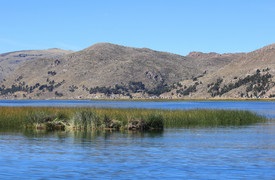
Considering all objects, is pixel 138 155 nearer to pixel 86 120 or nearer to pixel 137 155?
pixel 137 155

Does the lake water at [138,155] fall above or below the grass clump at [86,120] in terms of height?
below

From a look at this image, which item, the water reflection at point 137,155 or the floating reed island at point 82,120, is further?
the floating reed island at point 82,120

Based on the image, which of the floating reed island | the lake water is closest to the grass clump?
the floating reed island

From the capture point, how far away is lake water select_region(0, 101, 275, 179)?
1121 inches

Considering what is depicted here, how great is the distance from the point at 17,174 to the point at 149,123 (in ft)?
95.0

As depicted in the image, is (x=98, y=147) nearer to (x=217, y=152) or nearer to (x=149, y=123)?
(x=217, y=152)

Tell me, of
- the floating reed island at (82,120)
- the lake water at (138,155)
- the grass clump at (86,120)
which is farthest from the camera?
the floating reed island at (82,120)

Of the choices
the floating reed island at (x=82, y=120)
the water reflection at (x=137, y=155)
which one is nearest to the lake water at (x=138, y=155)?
the water reflection at (x=137, y=155)

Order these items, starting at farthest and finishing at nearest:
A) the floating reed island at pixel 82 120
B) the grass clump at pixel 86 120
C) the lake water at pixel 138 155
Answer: the floating reed island at pixel 82 120 < the grass clump at pixel 86 120 < the lake water at pixel 138 155

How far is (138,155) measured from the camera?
3550cm

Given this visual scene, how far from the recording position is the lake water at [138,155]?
2848 centimetres

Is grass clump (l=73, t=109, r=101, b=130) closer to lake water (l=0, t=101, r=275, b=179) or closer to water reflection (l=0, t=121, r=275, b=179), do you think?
water reflection (l=0, t=121, r=275, b=179)

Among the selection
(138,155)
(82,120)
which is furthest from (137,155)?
(82,120)

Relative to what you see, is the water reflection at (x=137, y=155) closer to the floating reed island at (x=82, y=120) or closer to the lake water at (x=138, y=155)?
the lake water at (x=138, y=155)
